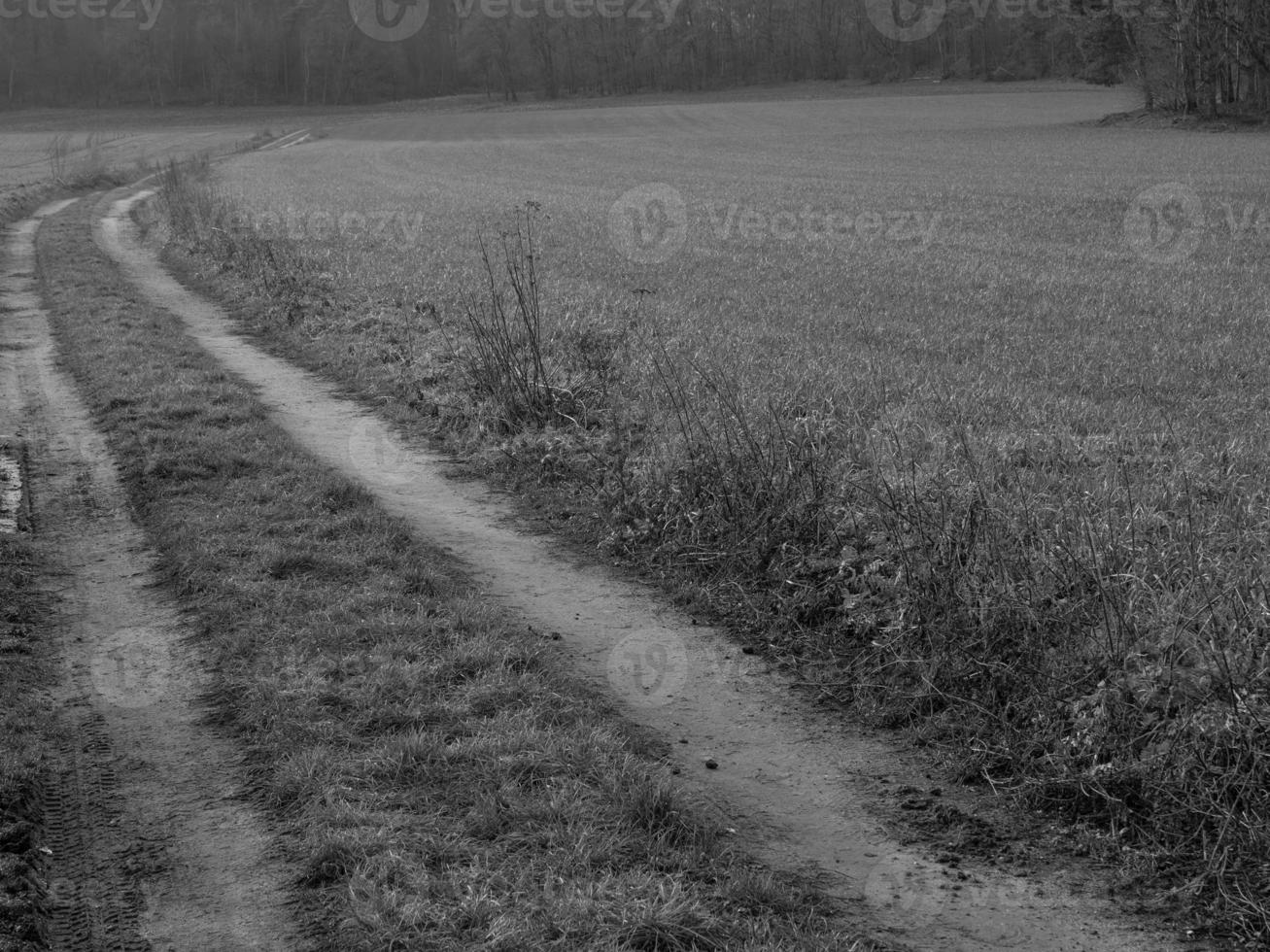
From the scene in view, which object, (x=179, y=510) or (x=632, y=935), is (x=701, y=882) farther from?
(x=179, y=510)

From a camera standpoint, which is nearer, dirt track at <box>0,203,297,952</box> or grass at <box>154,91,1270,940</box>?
dirt track at <box>0,203,297,952</box>

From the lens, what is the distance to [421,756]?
497 cm

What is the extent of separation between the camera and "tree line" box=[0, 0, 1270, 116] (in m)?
130

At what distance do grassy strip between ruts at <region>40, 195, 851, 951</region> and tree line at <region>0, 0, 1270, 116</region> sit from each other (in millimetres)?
123120

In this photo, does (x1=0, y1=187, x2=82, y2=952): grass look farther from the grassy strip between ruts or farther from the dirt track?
the grassy strip between ruts

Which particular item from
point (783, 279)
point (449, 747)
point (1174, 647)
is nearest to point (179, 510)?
point (449, 747)

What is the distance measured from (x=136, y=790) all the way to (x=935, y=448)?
199 inches

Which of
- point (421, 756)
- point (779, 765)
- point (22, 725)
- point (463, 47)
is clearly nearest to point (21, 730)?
point (22, 725)

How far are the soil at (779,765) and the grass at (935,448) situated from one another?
10.4 inches

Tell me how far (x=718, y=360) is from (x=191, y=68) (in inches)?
5590

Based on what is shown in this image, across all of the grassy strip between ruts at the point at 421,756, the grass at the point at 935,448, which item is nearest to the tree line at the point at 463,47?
the grass at the point at 935,448

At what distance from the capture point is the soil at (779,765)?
4133 mm

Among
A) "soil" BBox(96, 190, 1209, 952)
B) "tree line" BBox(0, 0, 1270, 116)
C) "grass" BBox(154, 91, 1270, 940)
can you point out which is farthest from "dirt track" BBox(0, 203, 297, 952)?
"tree line" BBox(0, 0, 1270, 116)

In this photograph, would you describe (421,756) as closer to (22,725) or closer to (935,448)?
(22,725)
